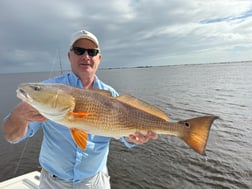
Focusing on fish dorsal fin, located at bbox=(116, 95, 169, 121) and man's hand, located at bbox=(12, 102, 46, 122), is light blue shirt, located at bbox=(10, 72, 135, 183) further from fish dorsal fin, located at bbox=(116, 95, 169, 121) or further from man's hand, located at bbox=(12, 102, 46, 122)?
fish dorsal fin, located at bbox=(116, 95, 169, 121)

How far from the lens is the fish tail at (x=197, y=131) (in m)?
3.15

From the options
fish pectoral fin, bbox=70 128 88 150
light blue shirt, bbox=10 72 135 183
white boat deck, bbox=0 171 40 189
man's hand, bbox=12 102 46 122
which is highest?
man's hand, bbox=12 102 46 122

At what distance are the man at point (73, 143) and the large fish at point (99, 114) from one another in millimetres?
224

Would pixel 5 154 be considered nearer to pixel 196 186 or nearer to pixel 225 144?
pixel 196 186

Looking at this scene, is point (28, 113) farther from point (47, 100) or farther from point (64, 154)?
point (64, 154)

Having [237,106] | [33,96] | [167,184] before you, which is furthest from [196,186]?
[237,106]

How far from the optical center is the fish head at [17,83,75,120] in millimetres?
2672

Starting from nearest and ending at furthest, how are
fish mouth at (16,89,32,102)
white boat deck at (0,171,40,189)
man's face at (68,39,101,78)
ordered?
fish mouth at (16,89,32,102), man's face at (68,39,101,78), white boat deck at (0,171,40,189)

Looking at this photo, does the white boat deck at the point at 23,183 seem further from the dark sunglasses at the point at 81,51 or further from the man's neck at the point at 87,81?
the dark sunglasses at the point at 81,51

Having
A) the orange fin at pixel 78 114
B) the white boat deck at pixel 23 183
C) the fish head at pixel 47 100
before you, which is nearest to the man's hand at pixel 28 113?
the fish head at pixel 47 100

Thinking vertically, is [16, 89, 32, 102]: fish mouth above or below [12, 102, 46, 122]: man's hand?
above

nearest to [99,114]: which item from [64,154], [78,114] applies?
[78,114]

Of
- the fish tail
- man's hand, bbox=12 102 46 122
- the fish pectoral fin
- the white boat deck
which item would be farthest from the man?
the white boat deck

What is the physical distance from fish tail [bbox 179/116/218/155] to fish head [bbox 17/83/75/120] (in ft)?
5.16
